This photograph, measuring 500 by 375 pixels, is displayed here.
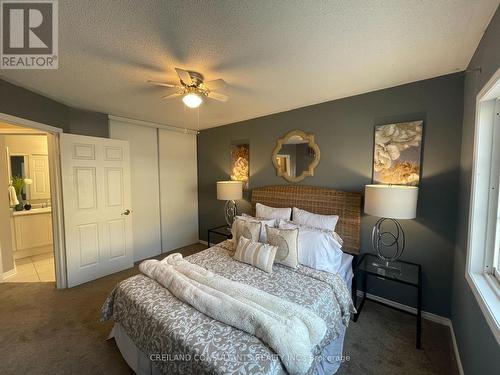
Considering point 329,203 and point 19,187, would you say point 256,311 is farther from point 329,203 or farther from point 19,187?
point 19,187

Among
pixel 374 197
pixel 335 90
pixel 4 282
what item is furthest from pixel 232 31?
pixel 4 282

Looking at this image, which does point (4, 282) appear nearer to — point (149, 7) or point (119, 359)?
point (119, 359)

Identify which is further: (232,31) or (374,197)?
(374,197)

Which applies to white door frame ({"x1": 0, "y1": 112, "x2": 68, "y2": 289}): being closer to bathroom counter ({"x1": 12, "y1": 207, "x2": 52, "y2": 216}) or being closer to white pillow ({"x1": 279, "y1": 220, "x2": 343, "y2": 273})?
bathroom counter ({"x1": 12, "y1": 207, "x2": 52, "y2": 216})

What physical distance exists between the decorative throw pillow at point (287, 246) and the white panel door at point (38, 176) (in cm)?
487

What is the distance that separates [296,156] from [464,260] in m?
2.03

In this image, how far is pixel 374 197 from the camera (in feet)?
6.82

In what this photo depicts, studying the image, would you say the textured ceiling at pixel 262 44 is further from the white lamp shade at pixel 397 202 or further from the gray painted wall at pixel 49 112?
the white lamp shade at pixel 397 202

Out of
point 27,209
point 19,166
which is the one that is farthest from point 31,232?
point 19,166

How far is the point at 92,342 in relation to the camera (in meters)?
2.00

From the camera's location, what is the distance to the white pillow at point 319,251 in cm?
214

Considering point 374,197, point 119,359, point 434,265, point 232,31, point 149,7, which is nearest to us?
point 149,7

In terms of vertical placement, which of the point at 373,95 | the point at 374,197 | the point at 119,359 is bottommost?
the point at 119,359

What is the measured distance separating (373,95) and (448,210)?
1428mm
